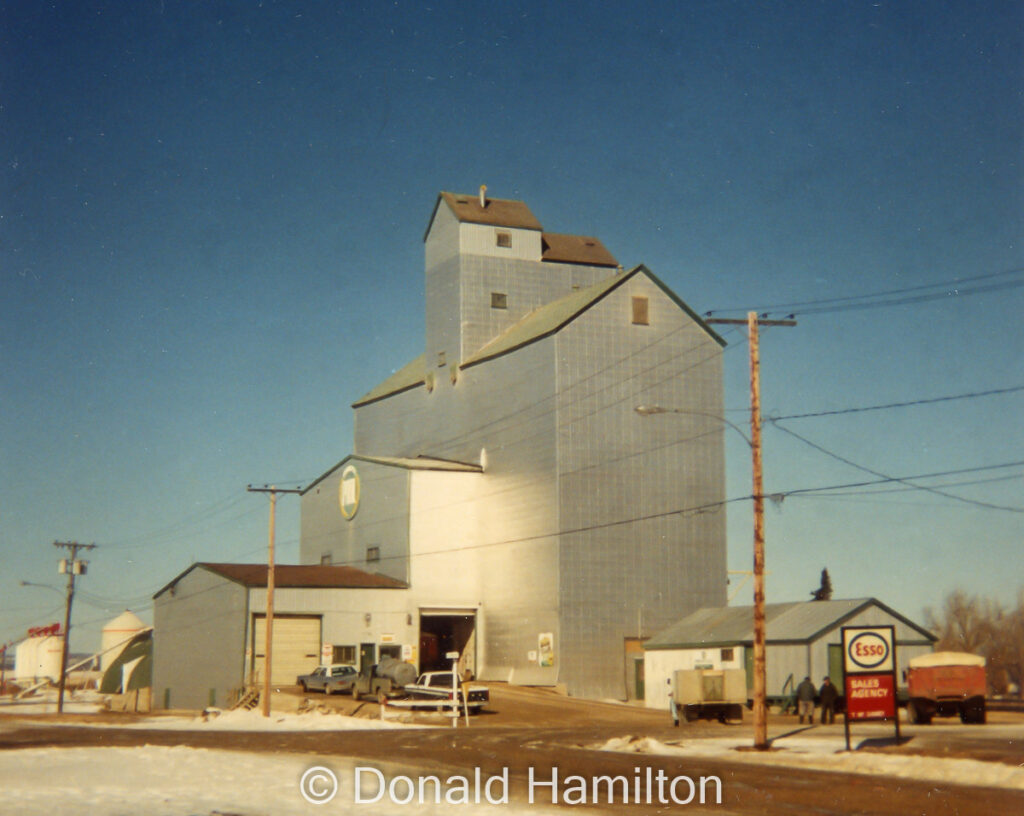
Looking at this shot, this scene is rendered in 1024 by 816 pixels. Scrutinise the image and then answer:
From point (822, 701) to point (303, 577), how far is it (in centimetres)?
3495

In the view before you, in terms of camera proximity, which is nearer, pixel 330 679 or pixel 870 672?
pixel 870 672

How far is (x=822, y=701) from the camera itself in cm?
4550

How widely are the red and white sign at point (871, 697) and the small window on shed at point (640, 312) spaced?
42.2m

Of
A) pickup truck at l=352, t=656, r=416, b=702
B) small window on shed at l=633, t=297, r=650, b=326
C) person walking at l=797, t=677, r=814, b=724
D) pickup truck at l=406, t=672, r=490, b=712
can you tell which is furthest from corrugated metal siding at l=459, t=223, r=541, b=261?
person walking at l=797, t=677, r=814, b=724

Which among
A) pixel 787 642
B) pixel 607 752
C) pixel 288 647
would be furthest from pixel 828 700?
pixel 288 647

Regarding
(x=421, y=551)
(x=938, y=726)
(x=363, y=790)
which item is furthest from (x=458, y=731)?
(x=421, y=551)

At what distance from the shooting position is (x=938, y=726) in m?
41.1

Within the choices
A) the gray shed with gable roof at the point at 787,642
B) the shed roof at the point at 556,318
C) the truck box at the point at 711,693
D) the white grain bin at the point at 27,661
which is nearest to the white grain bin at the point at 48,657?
the white grain bin at the point at 27,661

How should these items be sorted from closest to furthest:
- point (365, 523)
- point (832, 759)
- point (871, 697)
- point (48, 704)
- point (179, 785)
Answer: point (179, 785)
point (832, 759)
point (871, 697)
point (365, 523)
point (48, 704)

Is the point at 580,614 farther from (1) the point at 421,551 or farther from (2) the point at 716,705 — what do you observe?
(2) the point at 716,705

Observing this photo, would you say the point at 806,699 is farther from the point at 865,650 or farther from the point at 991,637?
the point at 991,637

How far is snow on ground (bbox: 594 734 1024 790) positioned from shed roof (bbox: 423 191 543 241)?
50645 mm

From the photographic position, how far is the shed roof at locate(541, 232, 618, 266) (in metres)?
84.2

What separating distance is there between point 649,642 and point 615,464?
32.5ft
